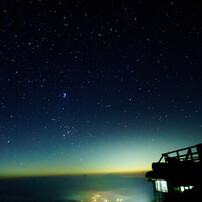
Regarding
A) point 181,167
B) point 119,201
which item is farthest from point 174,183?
point 119,201

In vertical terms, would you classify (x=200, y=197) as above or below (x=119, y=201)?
above

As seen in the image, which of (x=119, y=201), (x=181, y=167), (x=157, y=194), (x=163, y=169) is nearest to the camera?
(x=181, y=167)

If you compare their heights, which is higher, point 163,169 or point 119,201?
point 163,169

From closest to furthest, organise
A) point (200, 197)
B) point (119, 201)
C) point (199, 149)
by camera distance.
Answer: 1. point (200, 197)
2. point (199, 149)
3. point (119, 201)

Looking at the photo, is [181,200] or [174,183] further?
[174,183]

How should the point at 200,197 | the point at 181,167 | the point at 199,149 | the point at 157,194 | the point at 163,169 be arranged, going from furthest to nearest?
the point at 157,194, the point at 163,169, the point at 181,167, the point at 199,149, the point at 200,197

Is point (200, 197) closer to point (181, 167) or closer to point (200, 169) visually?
point (200, 169)

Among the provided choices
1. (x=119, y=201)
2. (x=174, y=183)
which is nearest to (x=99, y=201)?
(x=119, y=201)

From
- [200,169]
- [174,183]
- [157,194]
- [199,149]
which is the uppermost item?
[199,149]

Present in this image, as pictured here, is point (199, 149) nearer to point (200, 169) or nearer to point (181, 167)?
point (200, 169)
